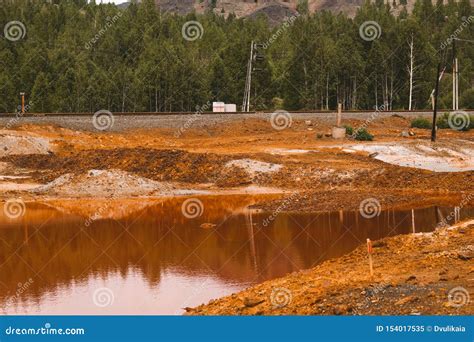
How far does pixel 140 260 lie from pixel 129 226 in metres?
5.64

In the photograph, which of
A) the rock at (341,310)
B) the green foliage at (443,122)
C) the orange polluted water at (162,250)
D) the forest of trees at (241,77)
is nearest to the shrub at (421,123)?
the green foliage at (443,122)

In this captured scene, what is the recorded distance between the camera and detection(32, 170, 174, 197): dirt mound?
3628 centimetres

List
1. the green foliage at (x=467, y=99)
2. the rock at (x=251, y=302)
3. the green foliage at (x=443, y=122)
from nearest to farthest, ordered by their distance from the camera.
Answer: the rock at (x=251, y=302), the green foliage at (x=443, y=122), the green foliage at (x=467, y=99)

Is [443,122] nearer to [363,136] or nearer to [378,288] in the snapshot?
[363,136]

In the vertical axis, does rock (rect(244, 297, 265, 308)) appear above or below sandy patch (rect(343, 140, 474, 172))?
below

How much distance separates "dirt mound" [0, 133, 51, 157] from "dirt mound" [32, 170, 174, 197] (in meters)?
8.78

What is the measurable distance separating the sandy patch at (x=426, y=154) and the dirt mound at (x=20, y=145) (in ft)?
58.8

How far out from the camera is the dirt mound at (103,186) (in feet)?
119

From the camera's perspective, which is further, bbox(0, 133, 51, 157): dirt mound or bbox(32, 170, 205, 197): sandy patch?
bbox(0, 133, 51, 157): dirt mound

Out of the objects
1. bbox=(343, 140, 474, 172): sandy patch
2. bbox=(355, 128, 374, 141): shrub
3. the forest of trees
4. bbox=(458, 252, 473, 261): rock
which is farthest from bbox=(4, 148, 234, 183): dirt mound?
the forest of trees

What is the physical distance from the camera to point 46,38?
114m

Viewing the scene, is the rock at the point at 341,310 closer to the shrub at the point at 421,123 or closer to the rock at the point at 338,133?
the rock at the point at 338,133

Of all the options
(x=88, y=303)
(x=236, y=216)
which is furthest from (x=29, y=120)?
(x=88, y=303)

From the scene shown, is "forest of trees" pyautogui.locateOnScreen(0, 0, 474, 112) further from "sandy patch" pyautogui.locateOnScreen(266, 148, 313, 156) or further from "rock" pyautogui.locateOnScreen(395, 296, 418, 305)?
"rock" pyautogui.locateOnScreen(395, 296, 418, 305)
